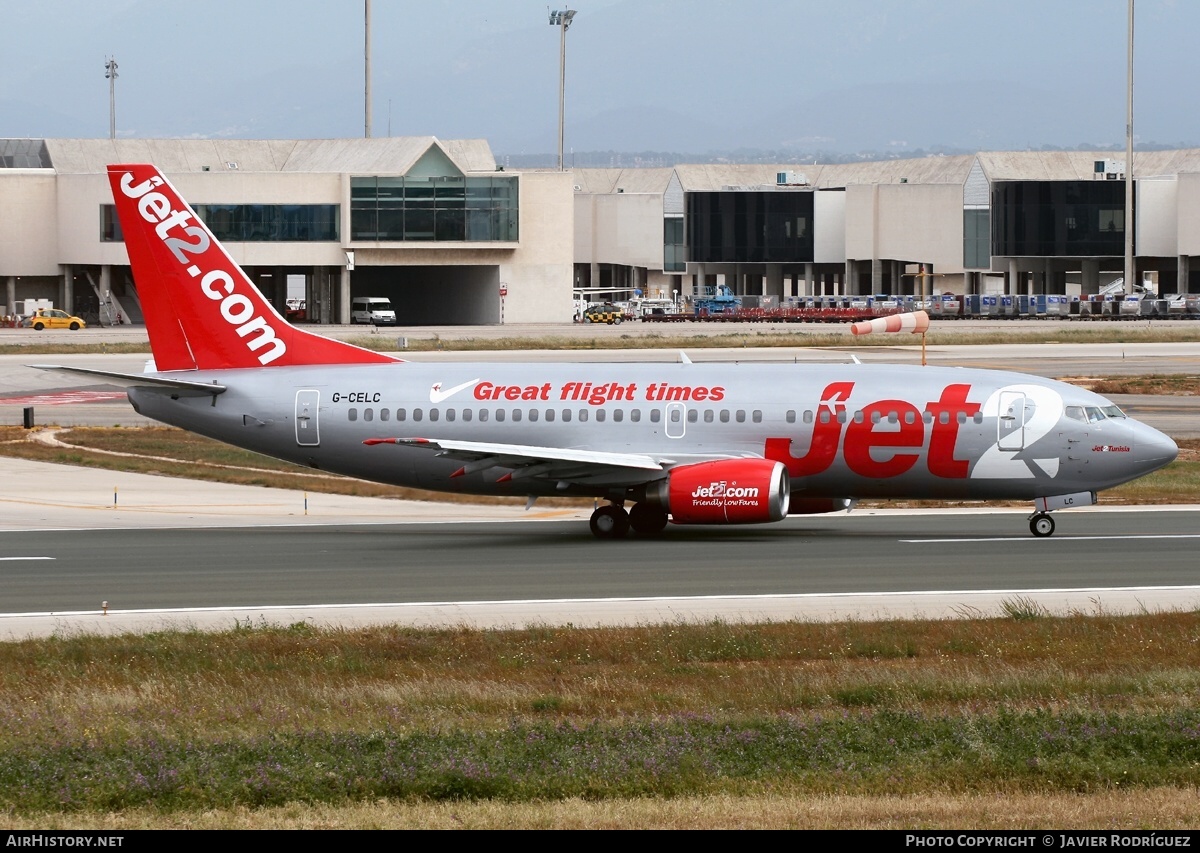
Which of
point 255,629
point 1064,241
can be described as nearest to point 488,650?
point 255,629

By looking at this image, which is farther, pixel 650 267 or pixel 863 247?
pixel 650 267

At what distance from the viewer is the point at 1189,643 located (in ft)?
74.4

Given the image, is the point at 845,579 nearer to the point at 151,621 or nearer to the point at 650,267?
the point at 151,621

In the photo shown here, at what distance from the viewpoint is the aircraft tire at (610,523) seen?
117 feet

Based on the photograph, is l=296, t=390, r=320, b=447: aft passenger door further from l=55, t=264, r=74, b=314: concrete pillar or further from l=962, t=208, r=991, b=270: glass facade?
l=962, t=208, r=991, b=270: glass facade

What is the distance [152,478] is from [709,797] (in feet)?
112

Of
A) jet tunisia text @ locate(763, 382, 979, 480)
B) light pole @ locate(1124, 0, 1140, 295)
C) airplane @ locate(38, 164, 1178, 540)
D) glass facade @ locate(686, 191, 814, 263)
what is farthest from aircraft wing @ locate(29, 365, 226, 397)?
glass facade @ locate(686, 191, 814, 263)

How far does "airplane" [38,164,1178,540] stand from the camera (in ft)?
112

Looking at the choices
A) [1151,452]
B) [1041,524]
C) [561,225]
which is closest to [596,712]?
[1041,524]

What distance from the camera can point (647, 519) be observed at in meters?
35.8

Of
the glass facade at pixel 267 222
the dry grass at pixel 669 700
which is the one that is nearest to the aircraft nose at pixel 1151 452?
the dry grass at pixel 669 700

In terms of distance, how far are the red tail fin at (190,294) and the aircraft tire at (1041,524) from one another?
16.0m

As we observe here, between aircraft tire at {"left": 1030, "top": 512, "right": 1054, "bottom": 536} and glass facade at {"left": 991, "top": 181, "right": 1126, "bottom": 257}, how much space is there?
119m

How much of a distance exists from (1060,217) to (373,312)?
212 feet
